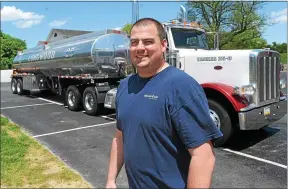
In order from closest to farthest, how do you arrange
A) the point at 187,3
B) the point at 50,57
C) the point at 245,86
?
the point at 245,86 → the point at 50,57 → the point at 187,3

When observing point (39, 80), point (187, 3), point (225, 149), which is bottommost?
point (225, 149)

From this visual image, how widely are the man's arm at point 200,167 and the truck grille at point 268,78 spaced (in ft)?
Answer: 17.2

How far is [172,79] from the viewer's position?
6.41 feet

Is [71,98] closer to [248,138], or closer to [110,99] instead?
[110,99]

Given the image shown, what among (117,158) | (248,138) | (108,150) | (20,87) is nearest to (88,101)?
(108,150)

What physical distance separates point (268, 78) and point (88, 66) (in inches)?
239

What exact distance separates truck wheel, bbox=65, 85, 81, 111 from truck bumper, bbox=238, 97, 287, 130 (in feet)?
22.1

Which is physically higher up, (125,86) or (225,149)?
(125,86)

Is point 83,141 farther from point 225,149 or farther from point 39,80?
point 39,80

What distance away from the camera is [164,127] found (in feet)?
6.33

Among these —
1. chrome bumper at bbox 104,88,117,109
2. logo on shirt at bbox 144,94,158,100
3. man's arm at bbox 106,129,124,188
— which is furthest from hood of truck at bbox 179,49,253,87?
logo on shirt at bbox 144,94,158,100

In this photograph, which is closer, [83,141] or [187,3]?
[83,141]

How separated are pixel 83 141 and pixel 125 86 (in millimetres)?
5406

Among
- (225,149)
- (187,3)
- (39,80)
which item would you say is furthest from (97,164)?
(187,3)
